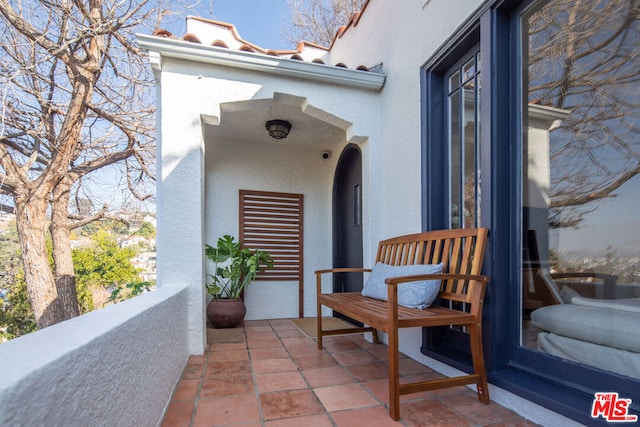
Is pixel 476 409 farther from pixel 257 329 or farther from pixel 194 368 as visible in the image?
pixel 257 329

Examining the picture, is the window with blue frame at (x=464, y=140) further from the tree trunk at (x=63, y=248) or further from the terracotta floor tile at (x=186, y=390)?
the tree trunk at (x=63, y=248)

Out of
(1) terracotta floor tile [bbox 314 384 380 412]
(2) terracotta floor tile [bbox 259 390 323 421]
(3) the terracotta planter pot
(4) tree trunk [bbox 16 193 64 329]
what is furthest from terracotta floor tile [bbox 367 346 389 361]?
(4) tree trunk [bbox 16 193 64 329]

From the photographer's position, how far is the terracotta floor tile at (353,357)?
2.46 metres

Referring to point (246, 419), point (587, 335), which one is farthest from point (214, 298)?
point (587, 335)

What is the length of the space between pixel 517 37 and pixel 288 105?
195 cm

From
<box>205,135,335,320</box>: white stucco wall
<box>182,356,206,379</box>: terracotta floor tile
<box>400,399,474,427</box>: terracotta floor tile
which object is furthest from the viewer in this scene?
<box>205,135,335,320</box>: white stucco wall

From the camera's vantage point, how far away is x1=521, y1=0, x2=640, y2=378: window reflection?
4.81 feet

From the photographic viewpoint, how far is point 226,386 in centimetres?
202

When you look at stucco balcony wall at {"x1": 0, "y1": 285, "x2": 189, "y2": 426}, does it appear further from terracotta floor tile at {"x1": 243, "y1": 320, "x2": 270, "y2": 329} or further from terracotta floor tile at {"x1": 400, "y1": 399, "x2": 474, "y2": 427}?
terracotta floor tile at {"x1": 243, "y1": 320, "x2": 270, "y2": 329}

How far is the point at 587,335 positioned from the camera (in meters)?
1.51

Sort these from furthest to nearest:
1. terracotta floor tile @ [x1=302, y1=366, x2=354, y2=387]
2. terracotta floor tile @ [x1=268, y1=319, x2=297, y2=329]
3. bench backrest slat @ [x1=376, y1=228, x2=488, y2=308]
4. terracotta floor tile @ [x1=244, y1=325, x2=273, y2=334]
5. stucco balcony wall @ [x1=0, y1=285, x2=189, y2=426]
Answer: terracotta floor tile @ [x1=268, y1=319, x2=297, y2=329], terracotta floor tile @ [x1=244, y1=325, x2=273, y2=334], terracotta floor tile @ [x1=302, y1=366, x2=354, y2=387], bench backrest slat @ [x1=376, y1=228, x2=488, y2=308], stucco balcony wall @ [x1=0, y1=285, x2=189, y2=426]

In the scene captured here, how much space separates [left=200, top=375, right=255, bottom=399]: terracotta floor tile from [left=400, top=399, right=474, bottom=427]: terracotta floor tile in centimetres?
90

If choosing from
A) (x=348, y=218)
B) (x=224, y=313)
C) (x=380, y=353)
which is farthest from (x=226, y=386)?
(x=348, y=218)

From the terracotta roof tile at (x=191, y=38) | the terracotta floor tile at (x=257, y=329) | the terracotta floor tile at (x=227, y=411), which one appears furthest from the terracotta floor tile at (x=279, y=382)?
the terracotta roof tile at (x=191, y=38)
